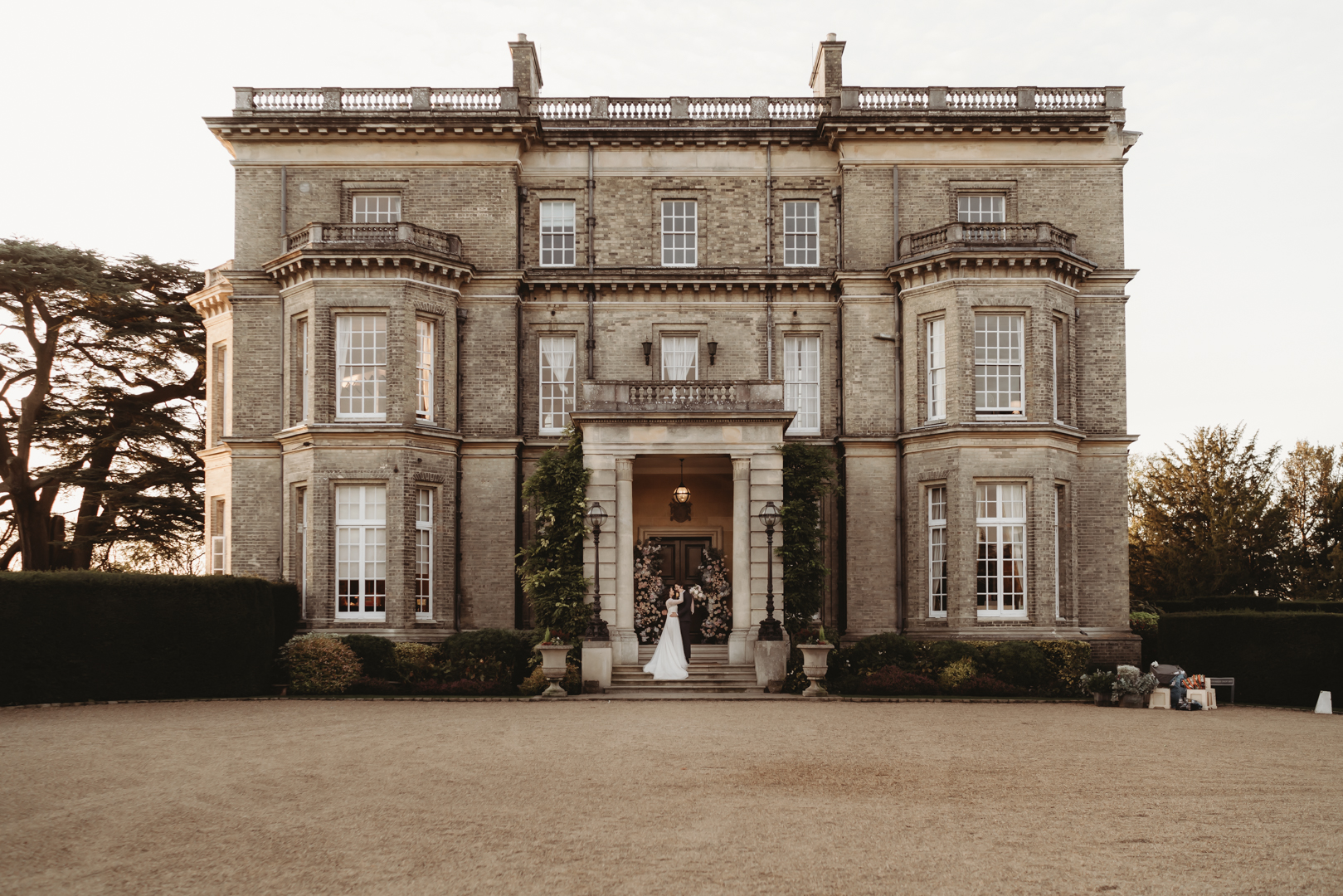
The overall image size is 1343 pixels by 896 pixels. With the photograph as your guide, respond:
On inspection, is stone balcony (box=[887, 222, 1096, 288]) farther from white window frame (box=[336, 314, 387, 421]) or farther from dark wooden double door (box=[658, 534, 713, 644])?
white window frame (box=[336, 314, 387, 421])

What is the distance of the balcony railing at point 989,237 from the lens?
26.0 meters

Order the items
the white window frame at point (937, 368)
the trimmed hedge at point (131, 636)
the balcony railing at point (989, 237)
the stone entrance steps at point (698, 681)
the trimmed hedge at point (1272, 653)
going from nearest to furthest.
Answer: the trimmed hedge at point (131, 636)
the trimmed hedge at point (1272, 653)
the stone entrance steps at point (698, 681)
the balcony railing at point (989, 237)
the white window frame at point (937, 368)

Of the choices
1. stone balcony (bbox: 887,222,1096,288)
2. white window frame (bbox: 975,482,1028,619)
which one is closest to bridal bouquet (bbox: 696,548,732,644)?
white window frame (bbox: 975,482,1028,619)

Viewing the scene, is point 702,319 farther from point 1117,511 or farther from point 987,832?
point 987,832

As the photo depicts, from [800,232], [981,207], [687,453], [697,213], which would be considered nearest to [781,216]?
[800,232]

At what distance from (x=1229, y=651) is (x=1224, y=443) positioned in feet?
70.7

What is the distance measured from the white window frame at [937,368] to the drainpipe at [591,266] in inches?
332

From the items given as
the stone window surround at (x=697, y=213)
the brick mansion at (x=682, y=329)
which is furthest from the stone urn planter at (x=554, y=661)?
the stone window surround at (x=697, y=213)

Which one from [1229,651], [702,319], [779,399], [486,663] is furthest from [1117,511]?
[486,663]

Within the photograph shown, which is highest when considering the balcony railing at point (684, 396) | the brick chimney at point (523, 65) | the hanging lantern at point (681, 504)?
the brick chimney at point (523, 65)

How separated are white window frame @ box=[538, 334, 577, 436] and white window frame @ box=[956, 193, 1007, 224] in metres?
10.6

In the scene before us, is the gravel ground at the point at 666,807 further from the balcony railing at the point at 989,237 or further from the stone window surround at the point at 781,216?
the stone window surround at the point at 781,216

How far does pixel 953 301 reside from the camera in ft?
86.3

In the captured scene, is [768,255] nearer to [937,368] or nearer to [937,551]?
[937,368]
